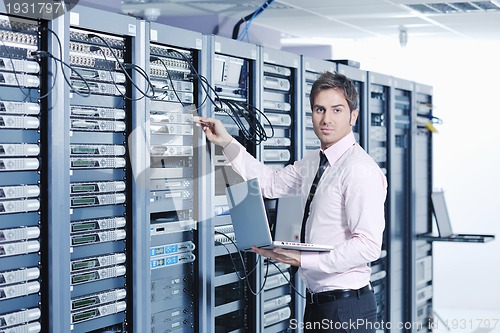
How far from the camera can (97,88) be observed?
2.43 metres

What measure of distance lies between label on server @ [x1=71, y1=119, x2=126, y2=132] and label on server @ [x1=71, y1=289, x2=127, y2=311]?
0.51m

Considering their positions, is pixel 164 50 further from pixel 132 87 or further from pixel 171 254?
pixel 171 254

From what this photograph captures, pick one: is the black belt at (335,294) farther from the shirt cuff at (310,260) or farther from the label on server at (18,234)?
the label on server at (18,234)

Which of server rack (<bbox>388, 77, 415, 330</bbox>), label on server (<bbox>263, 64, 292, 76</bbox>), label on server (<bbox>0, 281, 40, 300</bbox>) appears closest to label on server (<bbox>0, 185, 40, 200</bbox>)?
label on server (<bbox>0, 281, 40, 300</bbox>)

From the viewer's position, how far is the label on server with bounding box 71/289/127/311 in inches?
93.7

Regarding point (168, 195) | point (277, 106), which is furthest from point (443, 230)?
point (168, 195)

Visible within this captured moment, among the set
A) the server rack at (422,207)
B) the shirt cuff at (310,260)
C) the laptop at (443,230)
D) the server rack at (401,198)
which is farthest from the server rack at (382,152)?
the shirt cuff at (310,260)

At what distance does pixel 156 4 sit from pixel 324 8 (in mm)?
1117

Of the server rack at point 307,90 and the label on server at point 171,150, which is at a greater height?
the server rack at point 307,90

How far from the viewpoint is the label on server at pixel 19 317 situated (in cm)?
212

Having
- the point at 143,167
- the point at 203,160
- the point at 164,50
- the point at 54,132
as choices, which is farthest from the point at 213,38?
the point at 54,132

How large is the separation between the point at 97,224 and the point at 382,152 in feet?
8.44

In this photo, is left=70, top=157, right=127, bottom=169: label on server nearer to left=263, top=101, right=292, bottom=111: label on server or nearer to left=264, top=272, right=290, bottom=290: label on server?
left=263, top=101, right=292, bottom=111: label on server

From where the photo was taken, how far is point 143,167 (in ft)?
8.48
